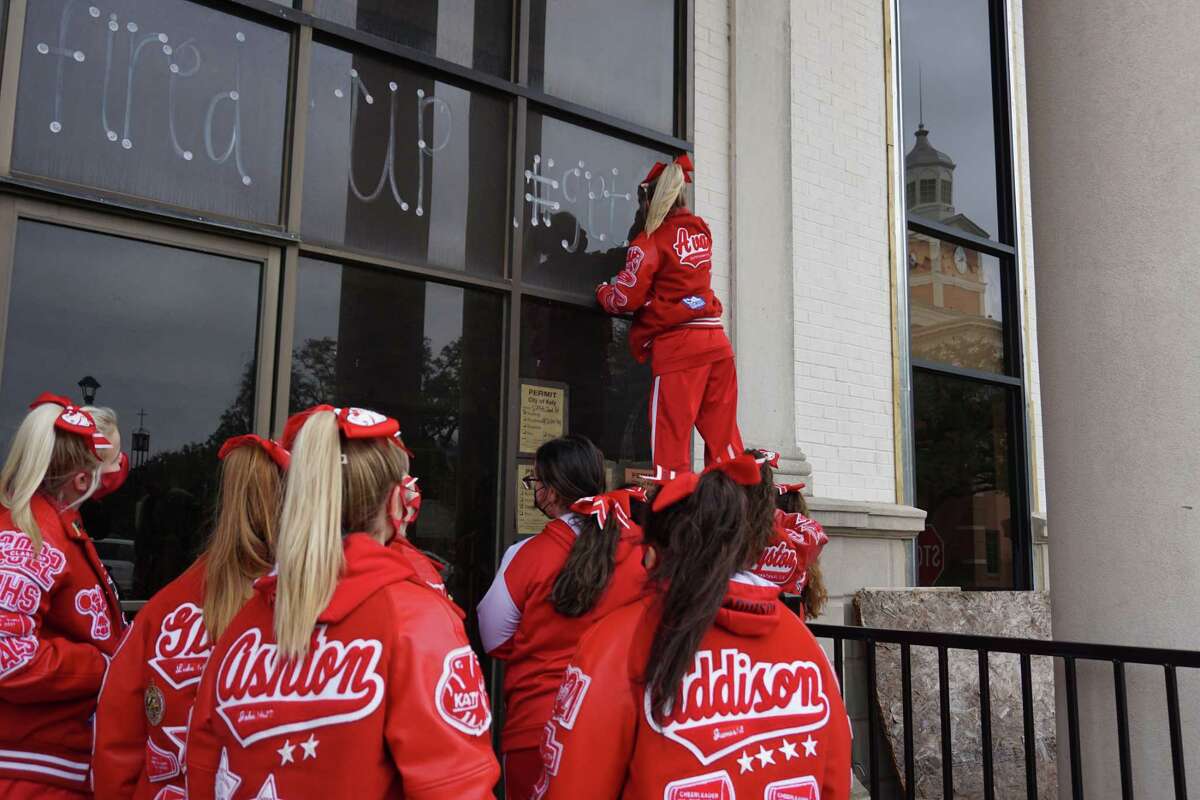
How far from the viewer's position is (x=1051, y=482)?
14.1ft

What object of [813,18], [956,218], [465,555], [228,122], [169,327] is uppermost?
[813,18]

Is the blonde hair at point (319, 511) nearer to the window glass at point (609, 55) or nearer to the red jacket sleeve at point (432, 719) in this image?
the red jacket sleeve at point (432, 719)

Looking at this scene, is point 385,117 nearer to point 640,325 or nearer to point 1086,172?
point 640,325

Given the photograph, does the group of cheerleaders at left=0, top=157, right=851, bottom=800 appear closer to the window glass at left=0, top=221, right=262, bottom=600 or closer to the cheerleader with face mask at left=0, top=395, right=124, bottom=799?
the cheerleader with face mask at left=0, top=395, right=124, bottom=799

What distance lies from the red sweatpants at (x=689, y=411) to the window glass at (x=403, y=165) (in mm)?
1248

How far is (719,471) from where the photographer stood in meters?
2.32

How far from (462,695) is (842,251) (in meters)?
6.59

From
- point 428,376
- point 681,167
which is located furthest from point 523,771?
point 681,167

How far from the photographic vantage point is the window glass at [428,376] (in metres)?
5.25

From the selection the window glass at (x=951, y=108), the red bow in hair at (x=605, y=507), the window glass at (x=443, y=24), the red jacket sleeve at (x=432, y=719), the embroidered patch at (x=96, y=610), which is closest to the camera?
the red jacket sleeve at (x=432, y=719)

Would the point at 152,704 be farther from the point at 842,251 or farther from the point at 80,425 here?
the point at 842,251

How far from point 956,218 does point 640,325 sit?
16.0ft

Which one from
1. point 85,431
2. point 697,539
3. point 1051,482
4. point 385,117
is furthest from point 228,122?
point 1051,482

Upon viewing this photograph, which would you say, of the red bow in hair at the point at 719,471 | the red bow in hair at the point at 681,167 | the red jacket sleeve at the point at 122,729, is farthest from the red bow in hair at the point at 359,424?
the red bow in hair at the point at 681,167
